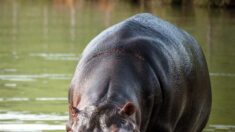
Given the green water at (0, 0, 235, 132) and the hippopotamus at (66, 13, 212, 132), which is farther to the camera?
the green water at (0, 0, 235, 132)

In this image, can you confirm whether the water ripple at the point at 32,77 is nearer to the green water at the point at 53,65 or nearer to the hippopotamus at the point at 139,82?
the green water at the point at 53,65

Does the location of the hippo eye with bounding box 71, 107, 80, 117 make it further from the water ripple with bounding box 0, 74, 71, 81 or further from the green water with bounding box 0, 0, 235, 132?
the water ripple with bounding box 0, 74, 71, 81

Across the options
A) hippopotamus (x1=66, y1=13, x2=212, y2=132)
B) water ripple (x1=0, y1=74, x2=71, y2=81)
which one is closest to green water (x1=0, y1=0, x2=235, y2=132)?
water ripple (x1=0, y1=74, x2=71, y2=81)

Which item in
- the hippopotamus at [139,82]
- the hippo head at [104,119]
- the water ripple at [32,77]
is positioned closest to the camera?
the hippo head at [104,119]

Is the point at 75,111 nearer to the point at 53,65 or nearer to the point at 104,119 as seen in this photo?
the point at 104,119

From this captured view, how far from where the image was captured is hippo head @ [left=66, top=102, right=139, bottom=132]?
4.75 meters

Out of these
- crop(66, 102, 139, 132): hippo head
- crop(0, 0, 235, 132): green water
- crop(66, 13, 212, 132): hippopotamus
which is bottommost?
crop(0, 0, 235, 132): green water

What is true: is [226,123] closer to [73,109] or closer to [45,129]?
[45,129]

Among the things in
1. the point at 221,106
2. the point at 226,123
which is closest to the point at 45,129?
the point at 226,123

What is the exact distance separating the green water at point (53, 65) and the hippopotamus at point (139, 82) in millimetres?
3739

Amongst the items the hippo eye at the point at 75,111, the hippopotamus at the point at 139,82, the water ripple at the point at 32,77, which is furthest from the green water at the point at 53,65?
the hippo eye at the point at 75,111

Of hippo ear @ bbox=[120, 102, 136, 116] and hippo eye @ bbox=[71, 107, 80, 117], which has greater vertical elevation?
hippo ear @ bbox=[120, 102, 136, 116]

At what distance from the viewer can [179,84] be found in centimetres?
669

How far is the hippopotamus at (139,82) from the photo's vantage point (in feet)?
16.0
